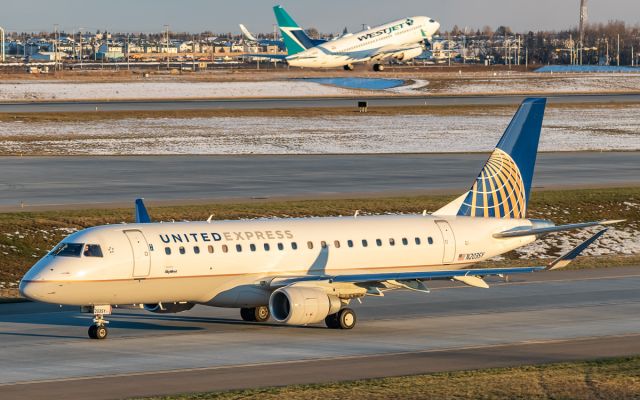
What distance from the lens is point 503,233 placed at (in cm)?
4200

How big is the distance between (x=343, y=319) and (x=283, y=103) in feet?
350

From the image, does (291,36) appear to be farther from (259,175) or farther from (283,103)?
(259,175)

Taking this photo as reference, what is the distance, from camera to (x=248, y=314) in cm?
3950

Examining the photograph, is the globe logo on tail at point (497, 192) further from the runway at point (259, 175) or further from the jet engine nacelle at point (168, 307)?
the runway at point (259, 175)

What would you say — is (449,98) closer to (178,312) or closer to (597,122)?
(597,122)

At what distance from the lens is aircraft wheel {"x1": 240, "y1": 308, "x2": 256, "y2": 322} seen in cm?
3934

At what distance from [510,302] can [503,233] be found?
116 inches

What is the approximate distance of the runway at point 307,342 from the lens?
30.5 meters

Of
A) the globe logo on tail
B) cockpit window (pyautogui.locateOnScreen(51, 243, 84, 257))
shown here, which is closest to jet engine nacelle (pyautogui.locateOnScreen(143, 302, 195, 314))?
cockpit window (pyautogui.locateOnScreen(51, 243, 84, 257))

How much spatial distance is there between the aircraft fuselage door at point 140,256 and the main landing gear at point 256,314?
4726 mm

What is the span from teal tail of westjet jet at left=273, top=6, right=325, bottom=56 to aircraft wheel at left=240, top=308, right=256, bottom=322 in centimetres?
13950

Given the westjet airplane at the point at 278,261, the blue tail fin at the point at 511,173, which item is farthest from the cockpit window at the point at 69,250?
the blue tail fin at the point at 511,173

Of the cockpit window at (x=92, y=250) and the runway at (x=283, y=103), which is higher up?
the cockpit window at (x=92, y=250)

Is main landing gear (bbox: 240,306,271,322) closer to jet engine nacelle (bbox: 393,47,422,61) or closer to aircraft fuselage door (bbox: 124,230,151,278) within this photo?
aircraft fuselage door (bbox: 124,230,151,278)
